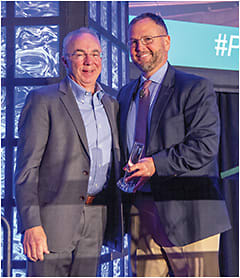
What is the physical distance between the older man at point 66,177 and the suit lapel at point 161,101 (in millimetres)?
244

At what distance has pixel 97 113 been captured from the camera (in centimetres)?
211

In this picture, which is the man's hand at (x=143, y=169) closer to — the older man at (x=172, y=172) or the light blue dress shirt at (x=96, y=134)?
the older man at (x=172, y=172)

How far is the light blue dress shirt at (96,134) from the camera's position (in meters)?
2.03

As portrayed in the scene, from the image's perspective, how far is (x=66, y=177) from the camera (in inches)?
78.1

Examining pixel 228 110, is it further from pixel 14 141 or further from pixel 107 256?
pixel 14 141

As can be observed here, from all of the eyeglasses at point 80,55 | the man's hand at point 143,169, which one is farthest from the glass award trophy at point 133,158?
the eyeglasses at point 80,55

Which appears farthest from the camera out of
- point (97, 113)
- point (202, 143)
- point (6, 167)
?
point (6, 167)

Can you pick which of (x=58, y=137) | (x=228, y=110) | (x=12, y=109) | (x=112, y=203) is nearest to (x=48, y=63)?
(x=12, y=109)

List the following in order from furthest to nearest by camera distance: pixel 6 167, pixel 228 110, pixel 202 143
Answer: pixel 228 110
pixel 6 167
pixel 202 143

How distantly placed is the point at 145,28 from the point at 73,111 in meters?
0.57

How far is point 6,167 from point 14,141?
0.19m

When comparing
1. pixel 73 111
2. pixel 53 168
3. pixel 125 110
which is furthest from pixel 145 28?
pixel 53 168

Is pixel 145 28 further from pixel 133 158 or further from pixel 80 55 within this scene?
pixel 133 158

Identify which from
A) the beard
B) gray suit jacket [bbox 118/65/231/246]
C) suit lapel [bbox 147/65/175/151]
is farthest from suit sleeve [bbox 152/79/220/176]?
the beard
